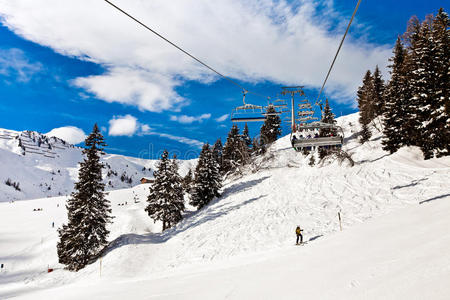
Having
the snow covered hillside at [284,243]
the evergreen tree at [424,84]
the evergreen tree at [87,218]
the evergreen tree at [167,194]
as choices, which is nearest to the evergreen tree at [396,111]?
the snow covered hillside at [284,243]

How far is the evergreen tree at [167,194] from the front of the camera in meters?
38.8

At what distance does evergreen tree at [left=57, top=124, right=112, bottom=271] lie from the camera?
86.4 ft

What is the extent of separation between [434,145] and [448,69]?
8.13 m

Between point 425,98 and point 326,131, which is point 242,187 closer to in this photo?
point 326,131

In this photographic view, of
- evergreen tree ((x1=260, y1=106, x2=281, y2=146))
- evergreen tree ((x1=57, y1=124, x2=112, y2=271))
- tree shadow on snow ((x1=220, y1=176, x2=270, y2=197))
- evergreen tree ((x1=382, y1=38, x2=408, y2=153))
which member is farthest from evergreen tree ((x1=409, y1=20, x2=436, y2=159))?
evergreen tree ((x1=260, y1=106, x2=281, y2=146))

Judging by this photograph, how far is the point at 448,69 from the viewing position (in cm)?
2386

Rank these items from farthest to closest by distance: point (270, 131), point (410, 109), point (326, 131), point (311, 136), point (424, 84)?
point (270, 131), point (410, 109), point (424, 84), point (326, 131), point (311, 136)

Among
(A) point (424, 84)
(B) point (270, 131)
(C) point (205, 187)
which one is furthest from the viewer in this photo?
(B) point (270, 131)

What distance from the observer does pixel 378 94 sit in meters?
56.2

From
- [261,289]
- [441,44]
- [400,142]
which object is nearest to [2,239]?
[261,289]

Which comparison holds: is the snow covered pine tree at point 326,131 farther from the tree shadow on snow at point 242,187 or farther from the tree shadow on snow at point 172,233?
the tree shadow on snow at point 172,233

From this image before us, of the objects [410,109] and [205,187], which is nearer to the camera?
[410,109]

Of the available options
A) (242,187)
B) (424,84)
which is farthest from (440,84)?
(242,187)

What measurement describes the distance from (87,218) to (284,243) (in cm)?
2058
